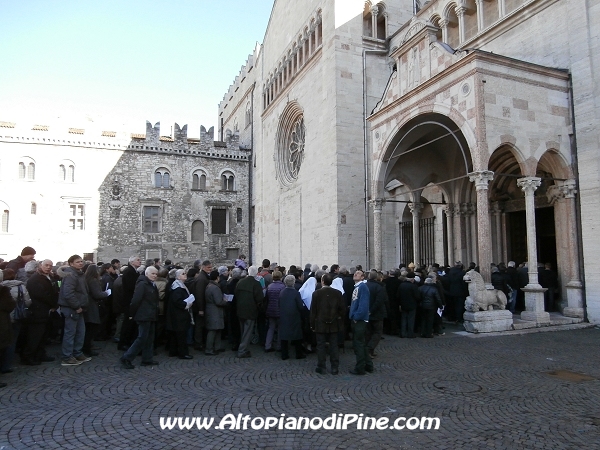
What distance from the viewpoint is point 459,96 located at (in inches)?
445

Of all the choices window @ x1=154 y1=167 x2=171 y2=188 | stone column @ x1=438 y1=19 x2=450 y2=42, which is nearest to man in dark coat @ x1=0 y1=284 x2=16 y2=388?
stone column @ x1=438 y1=19 x2=450 y2=42

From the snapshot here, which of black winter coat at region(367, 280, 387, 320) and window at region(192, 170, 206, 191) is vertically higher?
window at region(192, 170, 206, 191)

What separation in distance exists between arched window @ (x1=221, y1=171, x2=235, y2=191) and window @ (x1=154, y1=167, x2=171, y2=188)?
154 inches

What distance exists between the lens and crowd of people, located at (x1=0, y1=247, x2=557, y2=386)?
734cm

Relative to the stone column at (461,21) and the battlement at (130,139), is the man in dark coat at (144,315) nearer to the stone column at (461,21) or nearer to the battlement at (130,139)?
the stone column at (461,21)

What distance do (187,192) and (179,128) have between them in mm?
4664

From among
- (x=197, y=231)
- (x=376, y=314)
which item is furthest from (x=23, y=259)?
(x=197, y=231)

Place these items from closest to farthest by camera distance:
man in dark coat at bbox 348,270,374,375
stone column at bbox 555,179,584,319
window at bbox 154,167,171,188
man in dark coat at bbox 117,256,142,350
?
man in dark coat at bbox 348,270,374,375 < man in dark coat at bbox 117,256,142,350 < stone column at bbox 555,179,584,319 < window at bbox 154,167,171,188

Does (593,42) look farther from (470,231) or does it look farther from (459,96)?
(470,231)

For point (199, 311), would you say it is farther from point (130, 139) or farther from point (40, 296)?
point (130, 139)

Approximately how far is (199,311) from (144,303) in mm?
1338

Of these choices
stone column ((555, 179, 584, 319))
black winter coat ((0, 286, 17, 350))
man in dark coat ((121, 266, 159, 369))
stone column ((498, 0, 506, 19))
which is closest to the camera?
black winter coat ((0, 286, 17, 350))

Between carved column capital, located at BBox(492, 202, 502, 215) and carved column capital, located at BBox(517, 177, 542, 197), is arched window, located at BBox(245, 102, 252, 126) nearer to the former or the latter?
carved column capital, located at BBox(492, 202, 502, 215)

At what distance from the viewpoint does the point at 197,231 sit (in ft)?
106
